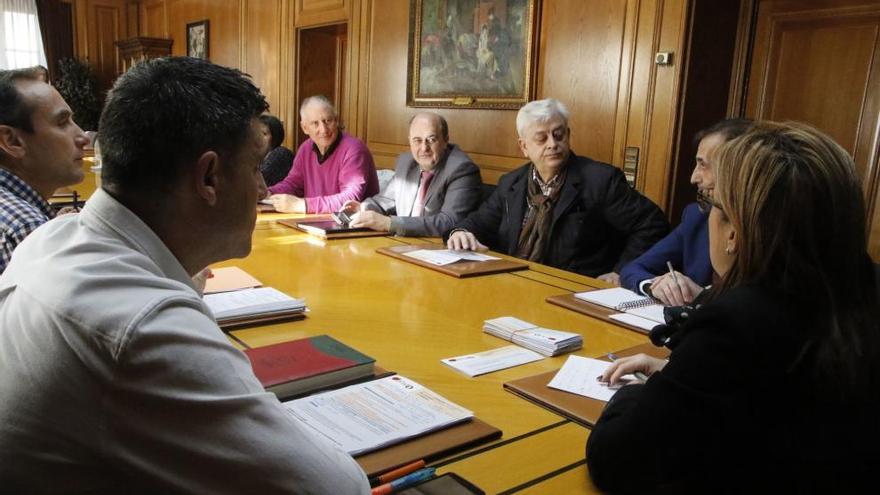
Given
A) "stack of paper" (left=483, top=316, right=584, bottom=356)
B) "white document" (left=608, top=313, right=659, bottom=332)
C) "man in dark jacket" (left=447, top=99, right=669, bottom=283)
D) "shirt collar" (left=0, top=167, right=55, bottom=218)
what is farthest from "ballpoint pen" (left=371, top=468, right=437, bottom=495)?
"man in dark jacket" (left=447, top=99, right=669, bottom=283)

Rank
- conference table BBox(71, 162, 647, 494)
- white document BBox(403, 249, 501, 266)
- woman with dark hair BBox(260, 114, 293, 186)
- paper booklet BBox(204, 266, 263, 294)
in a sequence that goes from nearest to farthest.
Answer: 1. conference table BBox(71, 162, 647, 494)
2. paper booklet BBox(204, 266, 263, 294)
3. white document BBox(403, 249, 501, 266)
4. woman with dark hair BBox(260, 114, 293, 186)

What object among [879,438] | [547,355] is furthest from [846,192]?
[547,355]

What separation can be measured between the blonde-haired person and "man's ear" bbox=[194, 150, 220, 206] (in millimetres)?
674

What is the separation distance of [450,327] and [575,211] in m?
1.43

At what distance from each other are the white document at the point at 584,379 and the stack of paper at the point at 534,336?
60mm

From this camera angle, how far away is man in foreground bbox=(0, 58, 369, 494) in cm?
64

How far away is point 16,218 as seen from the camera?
1.79m

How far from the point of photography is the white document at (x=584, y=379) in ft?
4.50

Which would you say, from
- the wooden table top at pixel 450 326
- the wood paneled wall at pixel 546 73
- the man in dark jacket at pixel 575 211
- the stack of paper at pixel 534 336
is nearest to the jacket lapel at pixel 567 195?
the man in dark jacket at pixel 575 211

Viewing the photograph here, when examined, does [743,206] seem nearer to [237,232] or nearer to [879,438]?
[879,438]

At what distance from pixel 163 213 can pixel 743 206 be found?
829 millimetres

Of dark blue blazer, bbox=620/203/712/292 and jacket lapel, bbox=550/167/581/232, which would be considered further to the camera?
jacket lapel, bbox=550/167/581/232

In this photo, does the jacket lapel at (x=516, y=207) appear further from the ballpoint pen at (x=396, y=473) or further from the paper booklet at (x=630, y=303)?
the ballpoint pen at (x=396, y=473)

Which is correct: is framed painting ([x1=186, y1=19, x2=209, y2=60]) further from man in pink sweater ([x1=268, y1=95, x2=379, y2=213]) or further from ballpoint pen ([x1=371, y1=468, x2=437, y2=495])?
ballpoint pen ([x1=371, y1=468, x2=437, y2=495])
